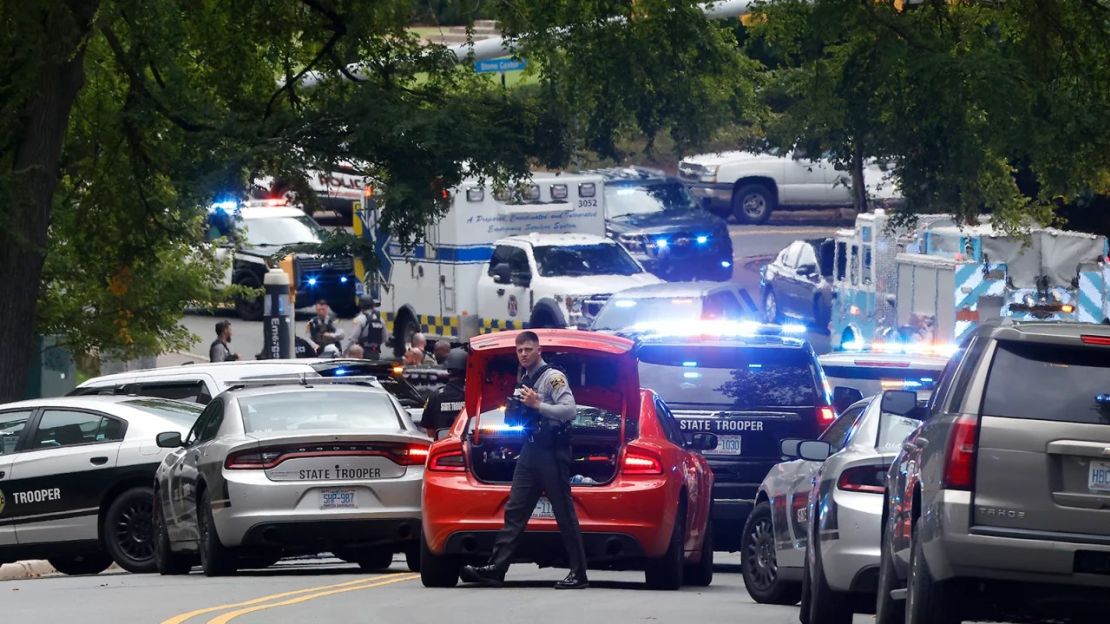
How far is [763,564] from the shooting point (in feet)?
44.9

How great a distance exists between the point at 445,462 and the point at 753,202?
115ft

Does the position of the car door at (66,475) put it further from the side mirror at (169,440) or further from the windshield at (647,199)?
the windshield at (647,199)

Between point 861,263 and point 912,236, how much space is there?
1.47m

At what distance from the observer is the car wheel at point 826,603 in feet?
36.7

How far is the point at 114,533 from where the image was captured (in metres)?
16.8

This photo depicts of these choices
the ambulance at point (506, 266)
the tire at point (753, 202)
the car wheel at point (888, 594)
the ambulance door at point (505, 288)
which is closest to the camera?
the car wheel at point (888, 594)

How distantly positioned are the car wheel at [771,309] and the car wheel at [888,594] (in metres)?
26.0

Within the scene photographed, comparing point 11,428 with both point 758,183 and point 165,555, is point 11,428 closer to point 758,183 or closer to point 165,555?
point 165,555

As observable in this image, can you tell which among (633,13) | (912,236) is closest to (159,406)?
(633,13)

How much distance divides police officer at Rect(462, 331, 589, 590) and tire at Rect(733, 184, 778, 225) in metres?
34.7

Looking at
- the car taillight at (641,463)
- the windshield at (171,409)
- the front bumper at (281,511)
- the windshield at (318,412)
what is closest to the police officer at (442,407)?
the windshield at (171,409)

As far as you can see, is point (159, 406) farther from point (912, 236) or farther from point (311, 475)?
point (912, 236)

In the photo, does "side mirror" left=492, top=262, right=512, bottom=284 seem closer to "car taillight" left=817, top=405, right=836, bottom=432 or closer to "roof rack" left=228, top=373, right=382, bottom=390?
"roof rack" left=228, top=373, right=382, bottom=390

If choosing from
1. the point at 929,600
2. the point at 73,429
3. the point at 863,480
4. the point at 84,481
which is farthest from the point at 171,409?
the point at 929,600
